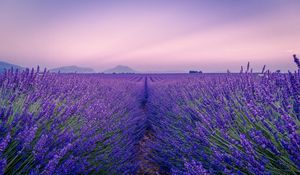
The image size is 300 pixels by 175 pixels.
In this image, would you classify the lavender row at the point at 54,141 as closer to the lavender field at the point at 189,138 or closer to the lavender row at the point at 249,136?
the lavender field at the point at 189,138

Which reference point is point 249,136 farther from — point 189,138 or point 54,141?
point 54,141

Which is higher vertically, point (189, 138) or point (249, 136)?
point (249, 136)

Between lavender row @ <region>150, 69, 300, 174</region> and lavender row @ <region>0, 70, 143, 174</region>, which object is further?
lavender row @ <region>0, 70, 143, 174</region>

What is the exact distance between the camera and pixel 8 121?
69.7 inches

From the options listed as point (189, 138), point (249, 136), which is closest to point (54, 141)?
point (189, 138)

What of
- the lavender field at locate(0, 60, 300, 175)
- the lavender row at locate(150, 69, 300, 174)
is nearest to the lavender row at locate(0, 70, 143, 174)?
the lavender field at locate(0, 60, 300, 175)

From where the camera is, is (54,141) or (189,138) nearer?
(54,141)

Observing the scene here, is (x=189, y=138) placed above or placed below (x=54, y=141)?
below

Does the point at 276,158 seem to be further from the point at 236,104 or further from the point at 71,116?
the point at 71,116

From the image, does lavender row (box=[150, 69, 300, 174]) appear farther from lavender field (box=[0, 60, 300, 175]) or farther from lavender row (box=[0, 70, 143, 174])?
lavender row (box=[0, 70, 143, 174])

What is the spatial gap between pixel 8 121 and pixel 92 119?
895mm

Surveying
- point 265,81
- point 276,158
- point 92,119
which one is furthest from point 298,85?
point 92,119

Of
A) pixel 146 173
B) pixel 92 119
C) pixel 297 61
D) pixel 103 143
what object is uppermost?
pixel 297 61

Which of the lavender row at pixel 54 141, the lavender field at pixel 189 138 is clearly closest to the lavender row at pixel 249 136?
the lavender field at pixel 189 138
